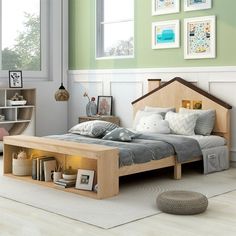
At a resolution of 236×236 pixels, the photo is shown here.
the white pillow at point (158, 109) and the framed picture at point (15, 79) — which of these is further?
the framed picture at point (15, 79)

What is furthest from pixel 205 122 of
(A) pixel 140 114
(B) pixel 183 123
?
(A) pixel 140 114

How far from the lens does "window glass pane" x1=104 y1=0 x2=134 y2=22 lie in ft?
22.6

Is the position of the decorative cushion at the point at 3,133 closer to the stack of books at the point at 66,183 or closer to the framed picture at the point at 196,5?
the stack of books at the point at 66,183

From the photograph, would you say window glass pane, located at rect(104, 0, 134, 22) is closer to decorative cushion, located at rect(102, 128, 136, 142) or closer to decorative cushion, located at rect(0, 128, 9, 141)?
decorative cushion, located at rect(0, 128, 9, 141)

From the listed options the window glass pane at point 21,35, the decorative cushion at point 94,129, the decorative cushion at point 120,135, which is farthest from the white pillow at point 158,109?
the window glass pane at point 21,35

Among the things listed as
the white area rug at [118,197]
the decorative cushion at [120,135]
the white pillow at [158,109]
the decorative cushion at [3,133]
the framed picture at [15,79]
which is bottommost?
the white area rug at [118,197]

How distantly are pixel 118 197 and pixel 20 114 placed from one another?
321 centimetres

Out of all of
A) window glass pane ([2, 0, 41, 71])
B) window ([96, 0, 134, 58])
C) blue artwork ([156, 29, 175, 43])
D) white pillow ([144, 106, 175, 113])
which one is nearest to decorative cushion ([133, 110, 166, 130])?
white pillow ([144, 106, 175, 113])

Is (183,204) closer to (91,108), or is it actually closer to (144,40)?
(144,40)

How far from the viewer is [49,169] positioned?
15.6 ft

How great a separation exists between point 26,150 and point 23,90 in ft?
6.57

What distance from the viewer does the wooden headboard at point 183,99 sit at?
5.66m

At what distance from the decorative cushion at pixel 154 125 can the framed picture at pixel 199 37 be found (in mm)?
903

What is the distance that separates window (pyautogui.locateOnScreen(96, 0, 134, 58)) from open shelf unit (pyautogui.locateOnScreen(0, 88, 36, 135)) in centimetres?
117
